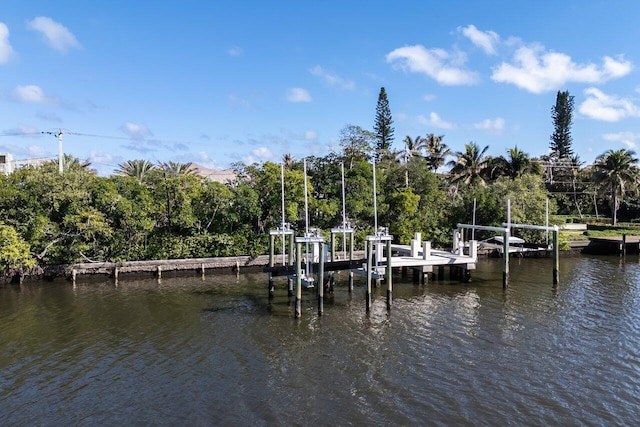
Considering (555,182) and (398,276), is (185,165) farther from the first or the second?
(555,182)

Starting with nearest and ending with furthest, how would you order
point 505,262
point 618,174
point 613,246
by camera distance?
1. point 505,262
2. point 613,246
3. point 618,174

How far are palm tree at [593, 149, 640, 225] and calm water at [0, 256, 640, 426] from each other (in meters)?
28.4

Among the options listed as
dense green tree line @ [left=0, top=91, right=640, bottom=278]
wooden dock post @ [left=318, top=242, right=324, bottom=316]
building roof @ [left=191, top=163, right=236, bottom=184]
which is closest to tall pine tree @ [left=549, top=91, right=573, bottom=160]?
dense green tree line @ [left=0, top=91, right=640, bottom=278]

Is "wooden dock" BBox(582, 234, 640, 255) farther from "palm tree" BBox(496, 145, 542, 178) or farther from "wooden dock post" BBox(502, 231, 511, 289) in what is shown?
"wooden dock post" BBox(502, 231, 511, 289)

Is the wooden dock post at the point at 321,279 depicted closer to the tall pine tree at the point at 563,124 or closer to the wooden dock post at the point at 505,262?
the wooden dock post at the point at 505,262

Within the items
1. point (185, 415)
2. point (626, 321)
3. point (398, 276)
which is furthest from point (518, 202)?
point (185, 415)

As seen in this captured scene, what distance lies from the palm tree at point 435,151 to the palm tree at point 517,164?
6534 millimetres

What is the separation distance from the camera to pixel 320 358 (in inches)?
630

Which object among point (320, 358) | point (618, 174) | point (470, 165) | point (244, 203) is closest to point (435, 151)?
point (470, 165)

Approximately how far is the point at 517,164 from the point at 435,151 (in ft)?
34.0

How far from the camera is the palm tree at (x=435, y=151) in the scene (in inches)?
2190

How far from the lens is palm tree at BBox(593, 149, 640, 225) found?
49.4 meters

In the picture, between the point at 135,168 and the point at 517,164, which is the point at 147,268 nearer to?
the point at 135,168

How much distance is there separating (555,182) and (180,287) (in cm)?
5547
